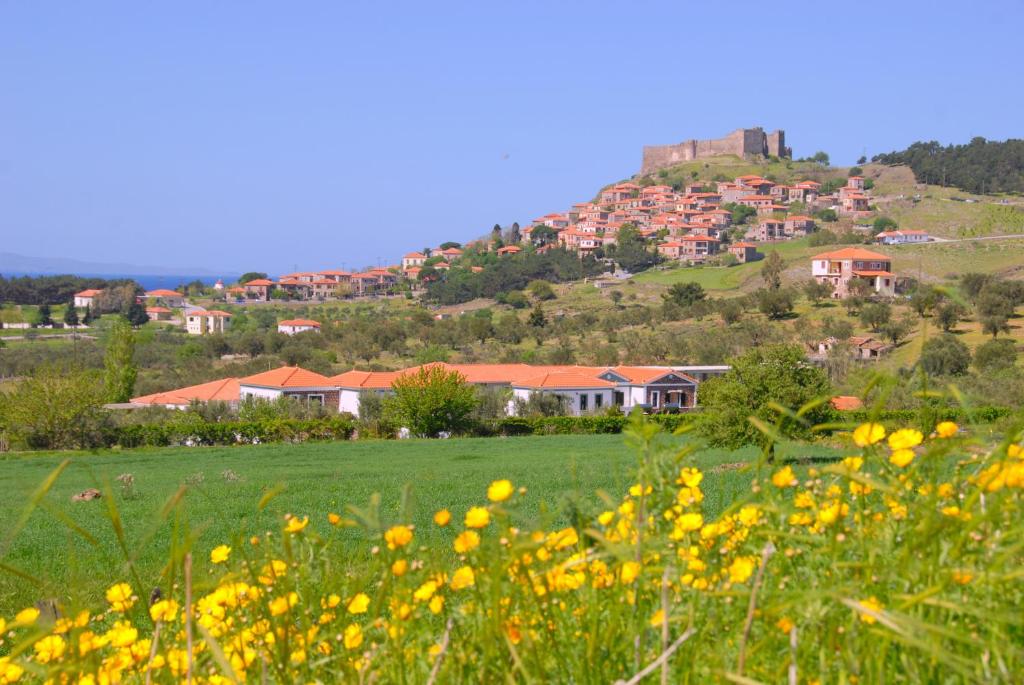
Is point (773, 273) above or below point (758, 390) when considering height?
above

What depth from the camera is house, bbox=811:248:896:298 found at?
260 ft

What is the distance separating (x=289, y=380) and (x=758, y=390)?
31707 millimetres

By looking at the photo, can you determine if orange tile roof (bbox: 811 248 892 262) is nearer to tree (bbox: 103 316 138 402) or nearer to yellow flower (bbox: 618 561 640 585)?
tree (bbox: 103 316 138 402)

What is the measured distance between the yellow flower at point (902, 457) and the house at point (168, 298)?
12942cm

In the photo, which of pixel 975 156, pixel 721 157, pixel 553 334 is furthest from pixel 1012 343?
pixel 721 157

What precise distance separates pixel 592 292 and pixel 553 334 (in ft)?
76.0

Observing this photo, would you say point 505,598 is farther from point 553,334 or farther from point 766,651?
point 553,334

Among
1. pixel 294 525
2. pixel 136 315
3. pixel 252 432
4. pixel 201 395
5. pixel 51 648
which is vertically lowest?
pixel 252 432

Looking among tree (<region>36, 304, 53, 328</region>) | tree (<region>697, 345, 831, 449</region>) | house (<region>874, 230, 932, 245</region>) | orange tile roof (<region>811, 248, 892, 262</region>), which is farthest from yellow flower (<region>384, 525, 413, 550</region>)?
house (<region>874, 230, 932, 245</region>)

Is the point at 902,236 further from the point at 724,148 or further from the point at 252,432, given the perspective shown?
the point at 252,432

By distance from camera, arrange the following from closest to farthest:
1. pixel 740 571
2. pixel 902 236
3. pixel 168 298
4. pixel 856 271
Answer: pixel 740 571 → pixel 856 271 → pixel 902 236 → pixel 168 298

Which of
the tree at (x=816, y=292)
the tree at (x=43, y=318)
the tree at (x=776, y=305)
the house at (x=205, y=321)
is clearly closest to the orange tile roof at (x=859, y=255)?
the tree at (x=816, y=292)

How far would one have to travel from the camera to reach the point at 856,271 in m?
82.1

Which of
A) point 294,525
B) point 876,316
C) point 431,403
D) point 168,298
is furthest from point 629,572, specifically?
point 168,298
